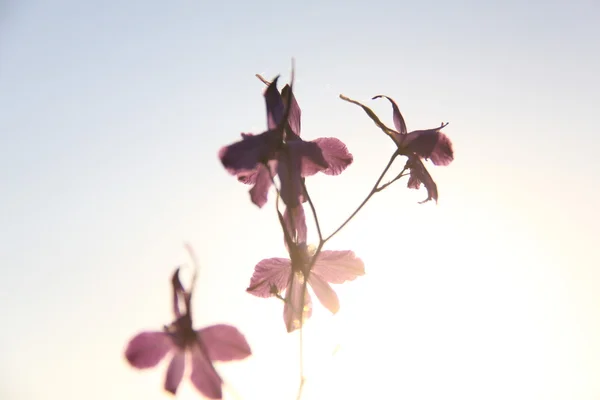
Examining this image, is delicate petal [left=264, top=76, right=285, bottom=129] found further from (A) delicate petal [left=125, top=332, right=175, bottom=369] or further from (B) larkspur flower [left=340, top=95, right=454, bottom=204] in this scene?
(A) delicate petal [left=125, top=332, right=175, bottom=369]

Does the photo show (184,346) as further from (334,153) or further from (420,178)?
(420,178)

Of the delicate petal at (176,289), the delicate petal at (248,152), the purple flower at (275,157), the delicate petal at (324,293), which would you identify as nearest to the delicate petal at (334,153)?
the purple flower at (275,157)

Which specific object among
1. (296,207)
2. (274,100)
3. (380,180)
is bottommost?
(296,207)

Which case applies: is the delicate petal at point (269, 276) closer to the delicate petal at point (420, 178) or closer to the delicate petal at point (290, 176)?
the delicate petal at point (290, 176)

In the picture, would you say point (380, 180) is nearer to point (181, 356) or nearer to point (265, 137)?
point (265, 137)

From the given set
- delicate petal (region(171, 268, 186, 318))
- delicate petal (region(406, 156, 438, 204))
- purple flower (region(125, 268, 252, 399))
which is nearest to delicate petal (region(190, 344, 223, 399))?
purple flower (region(125, 268, 252, 399))

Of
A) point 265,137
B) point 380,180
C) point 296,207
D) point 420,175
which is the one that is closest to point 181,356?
point 296,207
